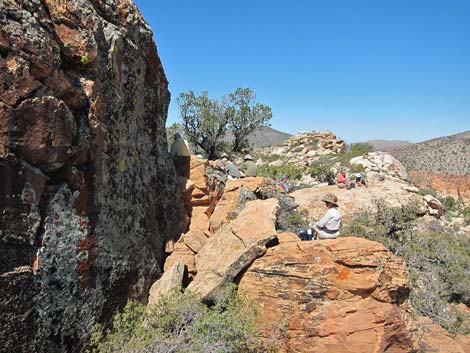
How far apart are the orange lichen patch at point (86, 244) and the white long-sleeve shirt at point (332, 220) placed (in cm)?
413

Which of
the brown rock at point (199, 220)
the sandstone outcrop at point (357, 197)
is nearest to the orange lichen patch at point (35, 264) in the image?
the brown rock at point (199, 220)

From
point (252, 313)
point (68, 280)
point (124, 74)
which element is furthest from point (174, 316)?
point (124, 74)

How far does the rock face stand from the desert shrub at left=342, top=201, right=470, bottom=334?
20.5ft

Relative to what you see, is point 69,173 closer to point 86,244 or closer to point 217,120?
point 86,244

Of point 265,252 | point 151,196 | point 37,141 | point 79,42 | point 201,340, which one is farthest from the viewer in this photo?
point 151,196

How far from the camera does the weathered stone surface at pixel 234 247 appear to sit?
5734 millimetres

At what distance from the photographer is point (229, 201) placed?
353 inches

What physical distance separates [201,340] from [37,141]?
3309 millimetres

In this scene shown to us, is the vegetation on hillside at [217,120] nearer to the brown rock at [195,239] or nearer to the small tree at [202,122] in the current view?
the small tree at [202,122]

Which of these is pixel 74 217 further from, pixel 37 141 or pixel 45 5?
pixel 45 5

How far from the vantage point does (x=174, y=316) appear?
503 cm

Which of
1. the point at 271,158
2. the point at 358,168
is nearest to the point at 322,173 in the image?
the point at 358,168

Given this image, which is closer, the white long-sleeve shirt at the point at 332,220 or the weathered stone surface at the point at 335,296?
the weathered stone surface at the point at 335,296

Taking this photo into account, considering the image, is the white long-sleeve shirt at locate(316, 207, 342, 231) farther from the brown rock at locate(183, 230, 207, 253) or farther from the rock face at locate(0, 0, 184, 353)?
the rock face at locate(0, 0, 184, 353)
